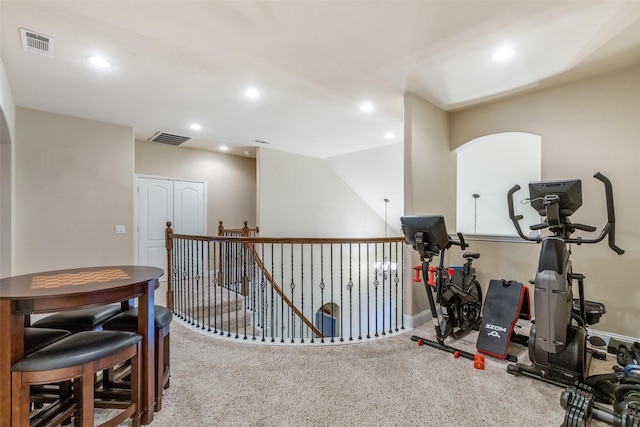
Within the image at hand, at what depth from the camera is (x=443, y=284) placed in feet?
9.29

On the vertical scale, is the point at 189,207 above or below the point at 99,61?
below

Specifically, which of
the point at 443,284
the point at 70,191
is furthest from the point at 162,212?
the point at 443,284

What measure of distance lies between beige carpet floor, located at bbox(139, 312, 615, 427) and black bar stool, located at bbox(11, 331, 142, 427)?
0.44 m

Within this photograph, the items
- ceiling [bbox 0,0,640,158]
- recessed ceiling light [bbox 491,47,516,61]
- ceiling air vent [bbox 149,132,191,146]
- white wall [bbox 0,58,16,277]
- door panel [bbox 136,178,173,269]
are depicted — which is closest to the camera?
ceiling [bbox 0,0,640,158]

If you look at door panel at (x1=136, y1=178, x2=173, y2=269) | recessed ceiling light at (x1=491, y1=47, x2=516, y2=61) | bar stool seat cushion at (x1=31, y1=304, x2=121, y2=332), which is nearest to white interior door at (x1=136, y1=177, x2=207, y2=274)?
door panel at (x1=136, y1=178, x2=173, y2=269)

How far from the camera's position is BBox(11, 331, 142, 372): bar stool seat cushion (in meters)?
1.33

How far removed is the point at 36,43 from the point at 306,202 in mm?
4931

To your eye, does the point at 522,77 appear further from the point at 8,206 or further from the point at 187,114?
the point at 8,206

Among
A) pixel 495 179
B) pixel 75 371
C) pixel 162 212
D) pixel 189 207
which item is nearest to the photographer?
pixel 75 371

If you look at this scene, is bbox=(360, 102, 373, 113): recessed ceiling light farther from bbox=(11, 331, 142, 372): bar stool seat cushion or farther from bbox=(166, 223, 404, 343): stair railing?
bbox=(11, 331, 142, 372): bar stool seat cushion

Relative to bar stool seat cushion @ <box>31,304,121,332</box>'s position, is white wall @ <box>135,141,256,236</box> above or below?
above

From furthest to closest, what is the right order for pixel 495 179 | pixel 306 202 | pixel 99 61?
pixel 306 202, pixel 495 179, pixel 99 61

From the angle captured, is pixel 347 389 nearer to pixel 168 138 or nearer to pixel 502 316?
pixel 502 316

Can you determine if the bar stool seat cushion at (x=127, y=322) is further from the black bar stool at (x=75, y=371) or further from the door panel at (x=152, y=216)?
the door panel at (x=152, y=216)
